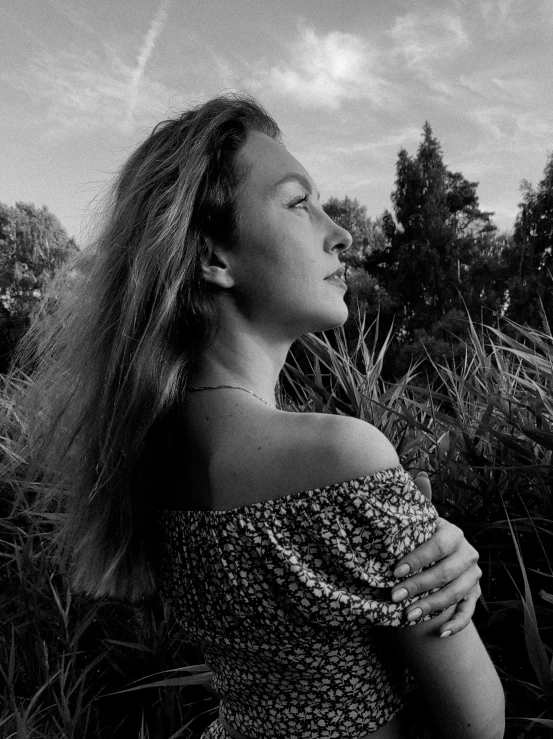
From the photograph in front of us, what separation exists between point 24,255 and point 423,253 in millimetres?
17886

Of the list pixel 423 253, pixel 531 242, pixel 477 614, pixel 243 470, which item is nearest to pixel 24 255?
pixel 423 253

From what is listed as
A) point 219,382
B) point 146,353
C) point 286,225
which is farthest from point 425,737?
point 286,225

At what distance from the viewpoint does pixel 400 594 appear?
0.91 m

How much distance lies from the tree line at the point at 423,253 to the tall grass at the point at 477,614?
23.1 metres

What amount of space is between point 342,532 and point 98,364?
0.67m

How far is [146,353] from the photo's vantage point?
121 centimetres

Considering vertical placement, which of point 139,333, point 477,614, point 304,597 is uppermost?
point 139,333

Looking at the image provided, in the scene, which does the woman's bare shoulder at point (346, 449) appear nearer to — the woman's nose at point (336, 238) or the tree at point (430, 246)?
the woman's nose at point (336, 238)

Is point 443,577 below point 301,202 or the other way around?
below

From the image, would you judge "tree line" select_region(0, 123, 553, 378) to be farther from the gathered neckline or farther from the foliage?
the gathered neckline

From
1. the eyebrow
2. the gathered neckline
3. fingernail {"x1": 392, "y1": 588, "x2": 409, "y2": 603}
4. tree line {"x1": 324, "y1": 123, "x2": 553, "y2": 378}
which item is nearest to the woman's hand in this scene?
fingernail {"x1": 392, "y1": 588, "x2": 409, "y2": 603}

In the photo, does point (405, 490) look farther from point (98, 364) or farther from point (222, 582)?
point (98, 364)

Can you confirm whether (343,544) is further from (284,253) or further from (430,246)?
(430,246)

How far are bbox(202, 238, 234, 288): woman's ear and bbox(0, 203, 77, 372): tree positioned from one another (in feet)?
95.6
